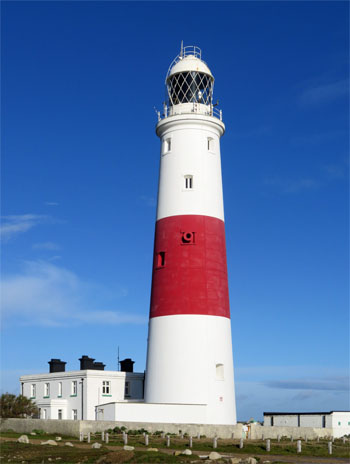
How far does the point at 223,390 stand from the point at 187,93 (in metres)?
18.2

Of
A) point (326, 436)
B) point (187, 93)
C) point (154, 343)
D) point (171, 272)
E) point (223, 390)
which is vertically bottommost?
point (326, 436)

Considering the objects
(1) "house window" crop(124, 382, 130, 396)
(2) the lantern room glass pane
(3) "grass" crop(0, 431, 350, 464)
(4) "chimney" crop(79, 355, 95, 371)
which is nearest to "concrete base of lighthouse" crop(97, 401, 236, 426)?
(3) "grass" crop(0, 431, 350, 464)

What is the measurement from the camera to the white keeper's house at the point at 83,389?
4956 cm

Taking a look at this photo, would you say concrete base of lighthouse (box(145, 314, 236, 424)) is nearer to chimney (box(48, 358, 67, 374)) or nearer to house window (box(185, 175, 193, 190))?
house window (box(185, 175, 193, 190))

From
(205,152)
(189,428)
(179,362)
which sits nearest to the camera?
(189,428)

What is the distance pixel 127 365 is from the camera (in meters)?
55.0

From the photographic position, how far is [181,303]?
133ft

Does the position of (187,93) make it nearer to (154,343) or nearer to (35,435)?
(154,343)

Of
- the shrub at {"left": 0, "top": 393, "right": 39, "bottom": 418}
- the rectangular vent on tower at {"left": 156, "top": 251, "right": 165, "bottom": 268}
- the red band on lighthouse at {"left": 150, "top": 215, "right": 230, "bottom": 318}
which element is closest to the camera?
the red band on lighthouse at {"left": 150, "top": 215, "right": 230, "bottom": 318}

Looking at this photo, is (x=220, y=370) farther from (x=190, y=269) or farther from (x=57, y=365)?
(x=57, y=365)

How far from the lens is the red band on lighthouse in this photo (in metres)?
40.7

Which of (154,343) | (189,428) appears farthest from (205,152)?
(189,428)

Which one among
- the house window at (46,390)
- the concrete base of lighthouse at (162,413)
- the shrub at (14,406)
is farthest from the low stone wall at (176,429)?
the house window at (46,390)

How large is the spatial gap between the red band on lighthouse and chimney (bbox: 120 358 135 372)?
1427 centimetres
